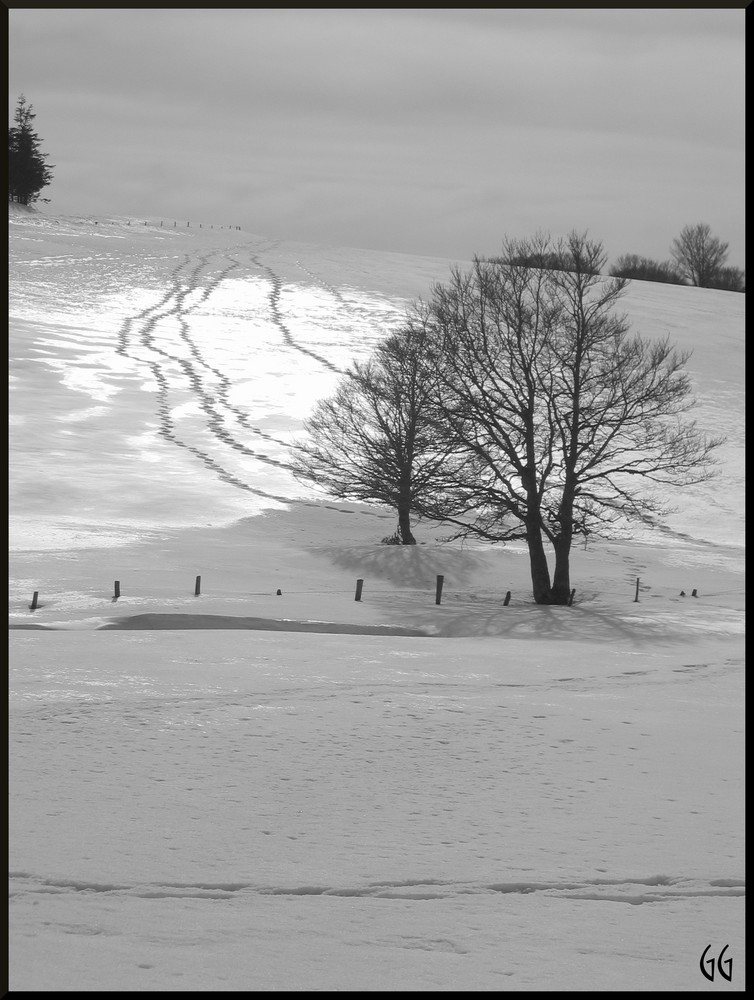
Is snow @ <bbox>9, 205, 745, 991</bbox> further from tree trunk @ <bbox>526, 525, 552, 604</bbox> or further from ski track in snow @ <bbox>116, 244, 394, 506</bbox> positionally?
ski track in snow @ <bbox>116, 244, 394, 506</bbox>

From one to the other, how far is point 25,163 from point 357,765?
277 feet

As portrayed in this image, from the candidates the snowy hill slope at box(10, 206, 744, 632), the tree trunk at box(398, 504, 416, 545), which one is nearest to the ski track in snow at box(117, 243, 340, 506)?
the snowy hill slope at box(10, 206, 744, 632)

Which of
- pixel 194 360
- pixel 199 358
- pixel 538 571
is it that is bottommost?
pixel 538 571

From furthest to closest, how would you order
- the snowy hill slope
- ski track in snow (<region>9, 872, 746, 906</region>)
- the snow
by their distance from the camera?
the snowy hill slope, ski track in snow (<region>9, 872, 746, 906</region>), the snow

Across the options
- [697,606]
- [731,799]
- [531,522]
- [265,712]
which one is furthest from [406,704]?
[697,606]

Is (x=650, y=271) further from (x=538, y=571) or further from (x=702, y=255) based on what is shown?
(x=538, y=571)

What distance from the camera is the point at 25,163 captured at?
276 feet

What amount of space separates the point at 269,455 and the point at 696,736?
32065 millimetres

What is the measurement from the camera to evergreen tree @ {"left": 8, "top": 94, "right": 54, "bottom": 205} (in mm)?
81750

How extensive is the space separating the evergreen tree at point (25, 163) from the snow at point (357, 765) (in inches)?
2329

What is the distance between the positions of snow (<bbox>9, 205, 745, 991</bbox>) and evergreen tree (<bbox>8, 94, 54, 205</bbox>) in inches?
2329

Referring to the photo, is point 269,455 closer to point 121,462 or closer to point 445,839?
point 121,462

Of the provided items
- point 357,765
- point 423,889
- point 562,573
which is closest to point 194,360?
point 562,573

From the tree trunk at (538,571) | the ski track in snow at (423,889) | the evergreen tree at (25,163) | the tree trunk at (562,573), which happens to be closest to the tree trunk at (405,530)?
the tree trunk at (538,571)
